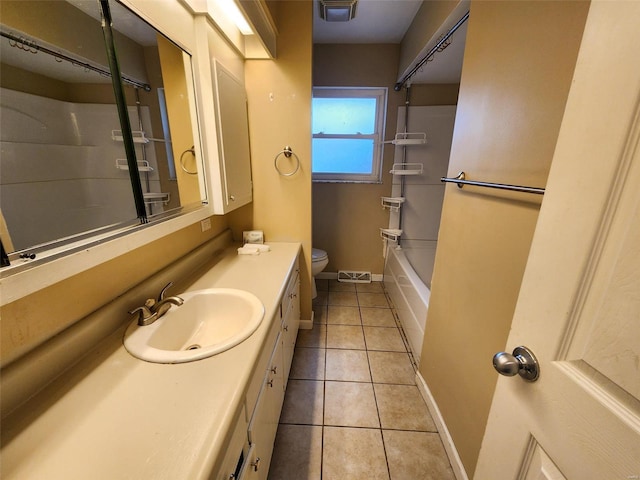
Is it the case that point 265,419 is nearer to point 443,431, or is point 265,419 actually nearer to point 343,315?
point 443,431

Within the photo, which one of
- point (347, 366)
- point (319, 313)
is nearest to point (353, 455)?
point (347, 366)

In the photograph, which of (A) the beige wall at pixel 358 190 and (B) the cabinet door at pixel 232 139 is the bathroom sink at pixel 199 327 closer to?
(B) the cabinet door at pixel 232 139

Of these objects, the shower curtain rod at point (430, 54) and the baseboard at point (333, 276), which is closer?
the shower curtain rod at point (430, 54)

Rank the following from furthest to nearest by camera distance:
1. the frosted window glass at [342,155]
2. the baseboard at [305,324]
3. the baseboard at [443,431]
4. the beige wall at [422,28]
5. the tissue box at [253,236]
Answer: the frosted window glass at [342,155] < the baseboard at [305,324] < the tissue box at [253,236] < the beige wall at [422,28] < the baseboard at [443,431]

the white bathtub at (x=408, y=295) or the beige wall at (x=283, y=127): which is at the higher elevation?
the beige wall at (x=283, y=127)

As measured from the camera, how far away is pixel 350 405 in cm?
161

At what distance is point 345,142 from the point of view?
118 inches

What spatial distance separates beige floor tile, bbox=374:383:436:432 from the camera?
1.48m


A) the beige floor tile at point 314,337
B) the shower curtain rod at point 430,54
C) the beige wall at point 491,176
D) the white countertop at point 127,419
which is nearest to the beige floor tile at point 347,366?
the beige floor tile at point 314,337

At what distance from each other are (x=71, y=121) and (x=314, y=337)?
1.97 meters

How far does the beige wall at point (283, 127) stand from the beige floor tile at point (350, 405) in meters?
0.90

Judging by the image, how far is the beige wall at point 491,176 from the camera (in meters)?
0.74

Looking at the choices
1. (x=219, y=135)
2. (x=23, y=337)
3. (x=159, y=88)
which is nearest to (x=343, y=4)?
(x=219, y=135)

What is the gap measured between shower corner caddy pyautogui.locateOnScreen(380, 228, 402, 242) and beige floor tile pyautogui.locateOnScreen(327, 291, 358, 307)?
744mm
